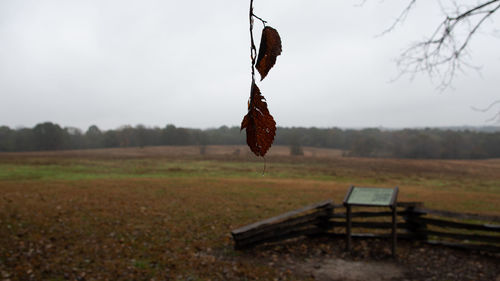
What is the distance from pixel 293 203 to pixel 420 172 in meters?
29.7

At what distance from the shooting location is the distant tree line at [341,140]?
41281mm

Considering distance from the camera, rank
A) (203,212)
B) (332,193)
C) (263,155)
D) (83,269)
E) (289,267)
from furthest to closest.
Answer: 1. (332,193)
2. (203,212)
3. (289,267)
4. (83,269)
5. (263,155)

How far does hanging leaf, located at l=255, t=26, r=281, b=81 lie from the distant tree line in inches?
1492

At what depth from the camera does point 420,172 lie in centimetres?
3784

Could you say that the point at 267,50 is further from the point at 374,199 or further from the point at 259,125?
the point at 374,199

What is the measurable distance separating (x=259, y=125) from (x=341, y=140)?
60125 millimetres

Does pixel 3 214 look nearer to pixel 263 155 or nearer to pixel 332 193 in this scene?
pixel 263 155

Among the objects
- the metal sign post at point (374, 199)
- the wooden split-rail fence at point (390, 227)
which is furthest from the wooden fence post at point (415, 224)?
the metal sign post at point (374, 199)

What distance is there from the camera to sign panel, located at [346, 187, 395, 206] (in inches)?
260

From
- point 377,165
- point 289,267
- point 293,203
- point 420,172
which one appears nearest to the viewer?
point 289,267

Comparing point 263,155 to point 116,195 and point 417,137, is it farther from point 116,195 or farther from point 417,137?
point 417,137

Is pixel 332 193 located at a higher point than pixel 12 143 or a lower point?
lower

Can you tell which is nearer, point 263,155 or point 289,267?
point 263,155

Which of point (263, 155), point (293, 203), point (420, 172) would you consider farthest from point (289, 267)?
point (420, 172)
